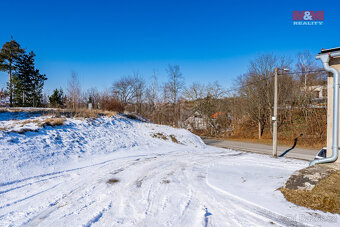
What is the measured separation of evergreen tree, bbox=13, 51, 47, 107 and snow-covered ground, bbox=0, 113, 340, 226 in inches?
986

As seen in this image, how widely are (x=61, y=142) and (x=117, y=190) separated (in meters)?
5.14

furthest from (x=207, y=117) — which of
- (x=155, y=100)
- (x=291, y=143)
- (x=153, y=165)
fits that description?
(x=153, y=165)

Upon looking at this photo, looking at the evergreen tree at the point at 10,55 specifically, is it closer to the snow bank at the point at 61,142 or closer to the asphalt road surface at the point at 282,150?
the snow bank at the point at 61,142

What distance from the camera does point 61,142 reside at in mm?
8352

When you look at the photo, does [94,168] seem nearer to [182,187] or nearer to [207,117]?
[182,187]

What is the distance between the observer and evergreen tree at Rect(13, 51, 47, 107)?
88.8 ft

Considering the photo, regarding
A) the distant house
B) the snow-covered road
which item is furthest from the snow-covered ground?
→ the distant house

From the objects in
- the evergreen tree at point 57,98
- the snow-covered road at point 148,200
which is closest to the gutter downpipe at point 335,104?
the snow-covered road at point 148,200

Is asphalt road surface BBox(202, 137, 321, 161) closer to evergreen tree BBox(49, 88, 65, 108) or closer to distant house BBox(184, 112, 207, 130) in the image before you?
distant house BBox(184, 112, 207, 130)

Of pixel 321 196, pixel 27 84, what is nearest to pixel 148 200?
pixel 321 196

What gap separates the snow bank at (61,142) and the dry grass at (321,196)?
7.61 metres

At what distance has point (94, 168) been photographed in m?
7.00

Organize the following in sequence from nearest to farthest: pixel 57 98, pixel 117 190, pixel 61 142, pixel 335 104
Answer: pixel 117 190 → pixel 335 104 → pixel 61 142 → pixel 57 98

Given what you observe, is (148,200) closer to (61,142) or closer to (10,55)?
(61,142)
